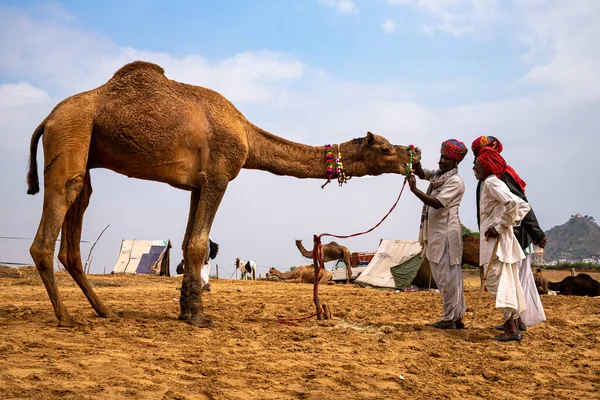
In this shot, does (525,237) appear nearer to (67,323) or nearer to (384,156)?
(384,156)

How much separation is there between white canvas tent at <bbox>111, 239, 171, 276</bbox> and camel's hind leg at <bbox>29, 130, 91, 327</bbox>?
55.8 feet

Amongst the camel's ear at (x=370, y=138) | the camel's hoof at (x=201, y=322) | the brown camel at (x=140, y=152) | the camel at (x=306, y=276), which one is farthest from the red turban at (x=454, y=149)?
the camel at (x=306, y=276)

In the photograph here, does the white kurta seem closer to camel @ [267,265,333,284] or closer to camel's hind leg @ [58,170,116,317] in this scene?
camel's hind leg @ [58,170,116,317]

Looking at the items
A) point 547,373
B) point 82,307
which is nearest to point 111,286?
point 82,307

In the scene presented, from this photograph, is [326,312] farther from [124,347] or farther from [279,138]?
[124,347]

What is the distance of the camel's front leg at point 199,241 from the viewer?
7.26 meters

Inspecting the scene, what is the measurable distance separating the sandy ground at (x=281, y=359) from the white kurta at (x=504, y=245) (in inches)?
21.8

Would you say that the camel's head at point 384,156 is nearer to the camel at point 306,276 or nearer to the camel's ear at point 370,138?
the camel's ear at point 370,138

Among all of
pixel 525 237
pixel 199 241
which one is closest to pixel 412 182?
pixel 525 237

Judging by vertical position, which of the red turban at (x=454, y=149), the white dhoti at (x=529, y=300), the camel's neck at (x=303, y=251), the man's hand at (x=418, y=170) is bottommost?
the white dhoti at (x=529, y=300)

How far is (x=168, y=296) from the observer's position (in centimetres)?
1161

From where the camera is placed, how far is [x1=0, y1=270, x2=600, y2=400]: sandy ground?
4328 mm

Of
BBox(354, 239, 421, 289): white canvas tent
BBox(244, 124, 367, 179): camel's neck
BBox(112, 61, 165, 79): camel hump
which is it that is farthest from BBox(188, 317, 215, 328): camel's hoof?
BBox(354, 239, 421, 289): white canvas tent

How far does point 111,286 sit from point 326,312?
28.7ft
